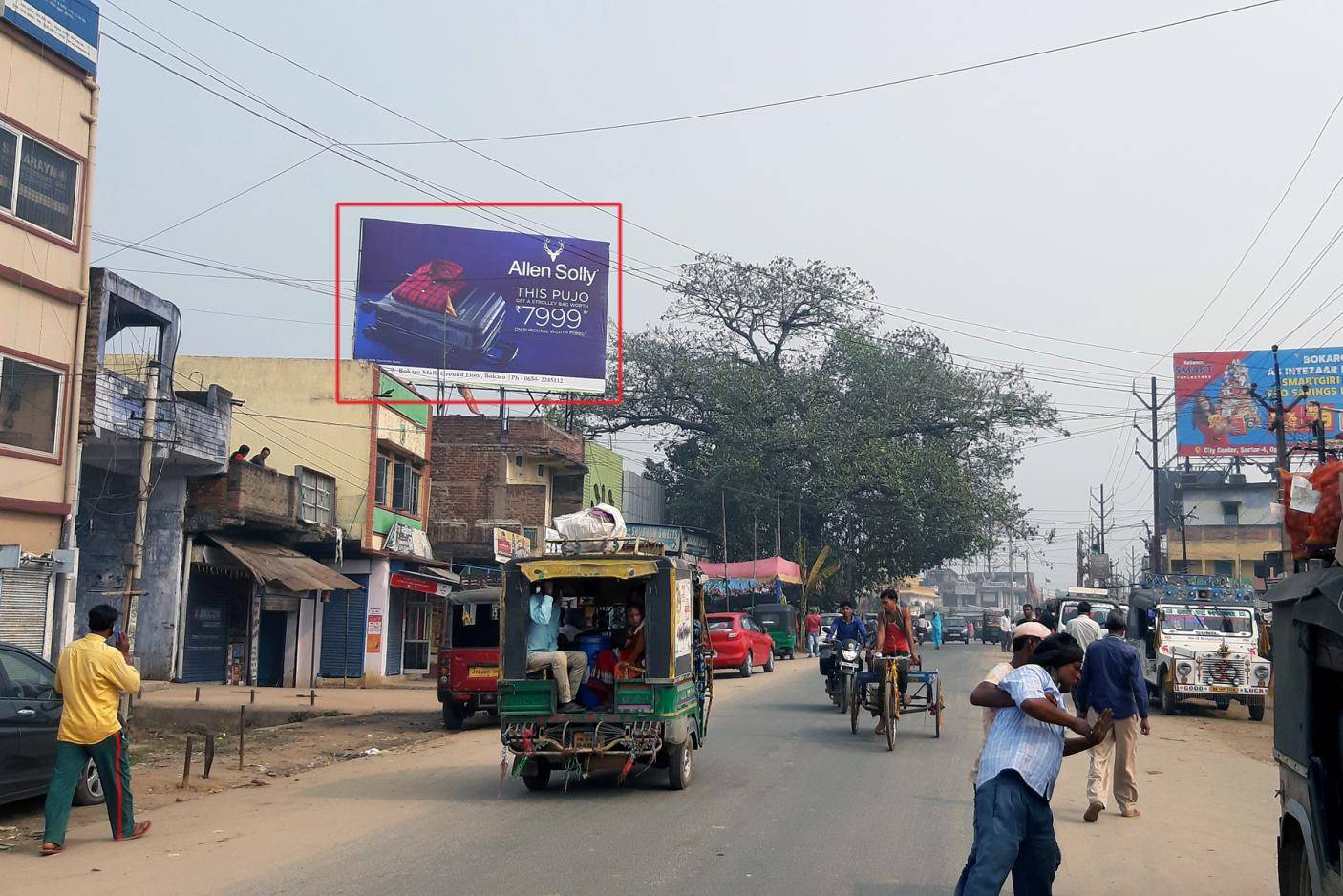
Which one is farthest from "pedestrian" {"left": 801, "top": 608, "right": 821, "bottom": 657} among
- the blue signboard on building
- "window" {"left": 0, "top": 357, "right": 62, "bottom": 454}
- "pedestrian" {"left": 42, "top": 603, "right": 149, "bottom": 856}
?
"pedestrian" {"left": 42, "top": 603, "right": 149, "bottom": 856}

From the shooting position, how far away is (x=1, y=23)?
61.4 ft

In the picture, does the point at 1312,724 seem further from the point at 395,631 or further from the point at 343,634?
the point at 395,631

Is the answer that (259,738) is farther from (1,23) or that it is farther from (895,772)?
(1,23)

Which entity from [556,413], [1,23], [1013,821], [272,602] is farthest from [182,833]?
[556,413]

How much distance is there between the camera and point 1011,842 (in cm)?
555

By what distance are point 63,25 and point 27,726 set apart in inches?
573

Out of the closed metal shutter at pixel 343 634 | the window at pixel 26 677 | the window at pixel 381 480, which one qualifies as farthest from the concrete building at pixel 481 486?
the window at pixel 26 677

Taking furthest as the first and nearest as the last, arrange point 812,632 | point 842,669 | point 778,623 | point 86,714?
point 812,632
point 778,623
point 842,669
point 86,714

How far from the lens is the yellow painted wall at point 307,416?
3183cm

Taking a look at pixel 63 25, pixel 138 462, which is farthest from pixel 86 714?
pixel 138 462

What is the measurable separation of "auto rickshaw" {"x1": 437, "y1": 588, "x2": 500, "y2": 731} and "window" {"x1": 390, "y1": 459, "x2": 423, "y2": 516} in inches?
612

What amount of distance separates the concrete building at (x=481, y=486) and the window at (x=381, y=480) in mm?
5036

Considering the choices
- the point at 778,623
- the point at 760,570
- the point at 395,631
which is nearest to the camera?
the point at 395,631

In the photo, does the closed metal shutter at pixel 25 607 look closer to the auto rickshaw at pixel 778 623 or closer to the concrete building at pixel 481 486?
the concrete building at pixel 481 486
